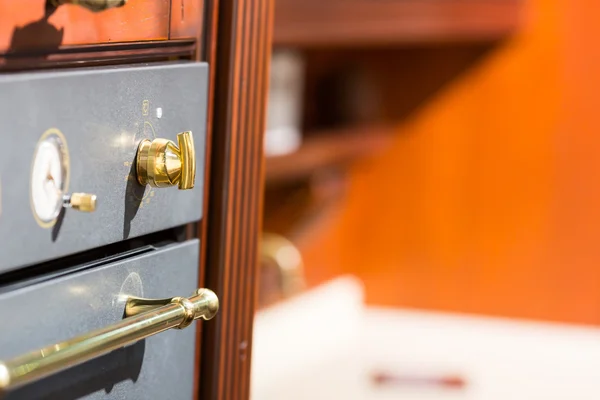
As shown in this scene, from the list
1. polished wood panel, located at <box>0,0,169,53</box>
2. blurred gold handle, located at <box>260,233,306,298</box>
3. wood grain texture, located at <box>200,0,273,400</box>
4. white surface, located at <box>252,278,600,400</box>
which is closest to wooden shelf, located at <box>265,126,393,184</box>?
blurred gold handle, located at <box>260,233,306,298</box>

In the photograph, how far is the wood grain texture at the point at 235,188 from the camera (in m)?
0.56

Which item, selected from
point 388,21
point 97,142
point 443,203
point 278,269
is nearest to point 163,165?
→ point 97,142

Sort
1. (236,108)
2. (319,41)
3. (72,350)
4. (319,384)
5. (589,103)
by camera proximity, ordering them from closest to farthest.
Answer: (72,350), (236,108), (319,41), (319,384), (589,103)

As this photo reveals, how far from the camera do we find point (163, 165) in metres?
0.46

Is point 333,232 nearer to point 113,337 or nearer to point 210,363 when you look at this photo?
point 210,363

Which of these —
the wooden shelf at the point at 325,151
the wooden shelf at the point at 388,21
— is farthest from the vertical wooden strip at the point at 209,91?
the wooden shelf at the point at 325,151

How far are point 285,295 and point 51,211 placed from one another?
4.22 feet

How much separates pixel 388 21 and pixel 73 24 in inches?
42.2

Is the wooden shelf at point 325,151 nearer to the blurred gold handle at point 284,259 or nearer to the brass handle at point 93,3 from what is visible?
the blurred gold handle at point 284,259

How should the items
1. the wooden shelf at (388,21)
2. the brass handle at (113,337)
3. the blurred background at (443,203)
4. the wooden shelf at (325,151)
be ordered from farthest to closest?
the blurred background at (443,203), the wooden shelf at (325,151), the wooden shelf at (388,21), the brass handle at (113,337)

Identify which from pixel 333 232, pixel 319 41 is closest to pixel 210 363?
pixel 319 41

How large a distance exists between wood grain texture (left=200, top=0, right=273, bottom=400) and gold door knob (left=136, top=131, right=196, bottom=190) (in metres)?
0.09

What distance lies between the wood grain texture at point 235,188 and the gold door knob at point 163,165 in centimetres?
9

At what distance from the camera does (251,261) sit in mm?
604
